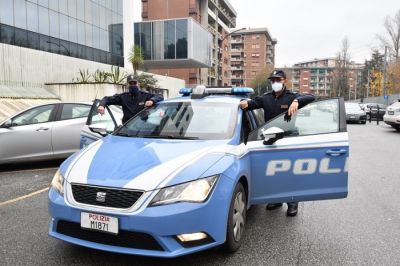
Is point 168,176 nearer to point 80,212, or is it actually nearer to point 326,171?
point 80,212

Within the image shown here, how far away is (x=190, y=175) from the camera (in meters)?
3.20

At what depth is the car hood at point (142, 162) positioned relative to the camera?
3.14m

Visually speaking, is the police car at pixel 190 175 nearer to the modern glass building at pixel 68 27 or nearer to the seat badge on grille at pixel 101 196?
the seat badge on grille at pixel 101 196

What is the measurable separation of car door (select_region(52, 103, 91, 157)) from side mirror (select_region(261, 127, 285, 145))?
514 centimetres

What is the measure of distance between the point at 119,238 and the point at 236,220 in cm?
115

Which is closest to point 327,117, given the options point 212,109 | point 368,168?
point 212,109

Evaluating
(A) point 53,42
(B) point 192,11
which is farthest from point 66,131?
(B) point 192,11

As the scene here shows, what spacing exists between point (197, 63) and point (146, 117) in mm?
47393

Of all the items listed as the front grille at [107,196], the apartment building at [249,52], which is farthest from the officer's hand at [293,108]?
the apartment building at [249,52]

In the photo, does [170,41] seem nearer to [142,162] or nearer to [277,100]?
[277,100]

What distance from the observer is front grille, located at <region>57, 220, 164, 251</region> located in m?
3.03

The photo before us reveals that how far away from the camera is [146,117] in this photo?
4828 millimetres

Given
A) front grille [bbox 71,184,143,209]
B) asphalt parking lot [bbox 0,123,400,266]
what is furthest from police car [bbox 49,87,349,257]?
asphalt parking lot [bbox 0,123,400,266]

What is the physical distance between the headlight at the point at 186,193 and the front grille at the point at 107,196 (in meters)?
0.16
